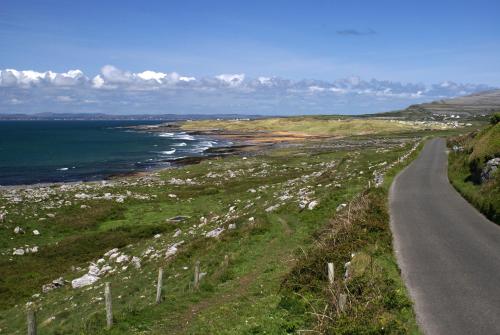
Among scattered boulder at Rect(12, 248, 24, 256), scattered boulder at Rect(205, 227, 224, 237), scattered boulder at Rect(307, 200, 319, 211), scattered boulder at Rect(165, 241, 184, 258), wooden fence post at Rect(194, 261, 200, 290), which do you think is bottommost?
scattered boulder at Rect(12, 248, 24, 256)

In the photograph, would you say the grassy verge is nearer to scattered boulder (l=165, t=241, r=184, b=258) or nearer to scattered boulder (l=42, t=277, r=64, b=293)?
scattered boulder (l=165, t=241, r=184, b=258)

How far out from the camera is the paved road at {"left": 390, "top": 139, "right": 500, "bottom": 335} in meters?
12.9

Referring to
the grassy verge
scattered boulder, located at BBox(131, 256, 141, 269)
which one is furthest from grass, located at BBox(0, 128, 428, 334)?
scattered boulder, located at BBox(131, 256, 141, 269)

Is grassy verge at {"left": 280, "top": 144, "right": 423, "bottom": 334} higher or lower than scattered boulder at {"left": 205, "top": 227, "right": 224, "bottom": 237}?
higher

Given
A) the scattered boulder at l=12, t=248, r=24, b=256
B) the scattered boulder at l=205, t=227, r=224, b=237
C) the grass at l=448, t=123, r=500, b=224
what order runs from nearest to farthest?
the grass at l=448, t=123, r=500, b=224
the scattered boulder at l=205, t=227, r=224, b=237
the scattered boulder at l=12, t=248, r=24, b=256

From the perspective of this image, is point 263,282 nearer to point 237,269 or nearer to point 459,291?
point 237,269

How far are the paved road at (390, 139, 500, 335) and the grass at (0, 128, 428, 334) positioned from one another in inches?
31.6

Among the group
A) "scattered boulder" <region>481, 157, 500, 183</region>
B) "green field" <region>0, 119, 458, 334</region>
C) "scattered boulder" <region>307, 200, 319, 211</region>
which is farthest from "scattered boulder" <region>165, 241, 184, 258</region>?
"scattered boulder" <region>481, 157, 500, 183</region>

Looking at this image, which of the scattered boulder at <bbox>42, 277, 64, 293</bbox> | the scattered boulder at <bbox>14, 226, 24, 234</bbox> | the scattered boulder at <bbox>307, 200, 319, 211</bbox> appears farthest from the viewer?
the scattered boulder at <bbox>14, 226, 24, 234</bbox>

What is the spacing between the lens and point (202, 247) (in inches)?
1095

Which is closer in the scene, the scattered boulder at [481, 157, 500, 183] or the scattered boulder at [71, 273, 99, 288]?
the scattered boulder at [71, 273, 99, 288]

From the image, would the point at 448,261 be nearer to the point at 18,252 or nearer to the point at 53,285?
the point at 53,285

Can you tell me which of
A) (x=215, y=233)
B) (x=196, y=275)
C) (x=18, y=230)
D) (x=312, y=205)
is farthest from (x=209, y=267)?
(x=18, y=230)

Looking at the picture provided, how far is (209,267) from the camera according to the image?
2383cm
